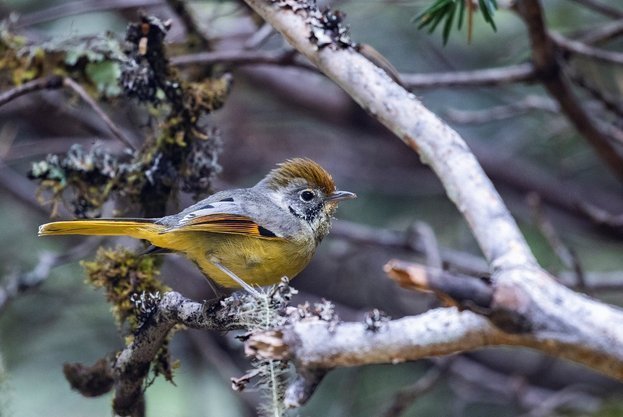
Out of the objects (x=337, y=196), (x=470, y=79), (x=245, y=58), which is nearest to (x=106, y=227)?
(x=337, y=196)

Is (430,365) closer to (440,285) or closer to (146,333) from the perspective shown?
(146,333)

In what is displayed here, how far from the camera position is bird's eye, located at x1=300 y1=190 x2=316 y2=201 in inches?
153

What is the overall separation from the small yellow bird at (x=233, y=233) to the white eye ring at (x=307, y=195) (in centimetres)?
7

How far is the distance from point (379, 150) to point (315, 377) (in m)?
4.55

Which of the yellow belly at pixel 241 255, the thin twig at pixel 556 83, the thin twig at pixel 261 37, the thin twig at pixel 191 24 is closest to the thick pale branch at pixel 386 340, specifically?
the yellow belly at pixel 241 255

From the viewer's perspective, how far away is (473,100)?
22.0ft

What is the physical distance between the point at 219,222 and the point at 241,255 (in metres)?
0.18

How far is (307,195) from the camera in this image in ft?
12.8

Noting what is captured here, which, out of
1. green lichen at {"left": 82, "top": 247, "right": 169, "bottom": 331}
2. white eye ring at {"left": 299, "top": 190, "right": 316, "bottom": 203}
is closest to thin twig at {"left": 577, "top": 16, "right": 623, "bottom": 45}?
white eye ring at {"left": 299, "top": 190, "right": 316, "bottom": 203}

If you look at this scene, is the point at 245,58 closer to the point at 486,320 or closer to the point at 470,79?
the point at 470,79

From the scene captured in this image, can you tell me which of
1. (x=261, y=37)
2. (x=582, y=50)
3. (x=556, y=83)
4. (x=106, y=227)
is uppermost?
(x=582, y=50)

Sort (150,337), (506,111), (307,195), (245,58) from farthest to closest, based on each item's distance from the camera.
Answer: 1. (506,111)
2. (245,58)
3. (307,195)
4. (150,337)

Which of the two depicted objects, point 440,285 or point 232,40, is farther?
point 232,40

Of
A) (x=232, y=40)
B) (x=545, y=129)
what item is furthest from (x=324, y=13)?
(x=545, y=129)
